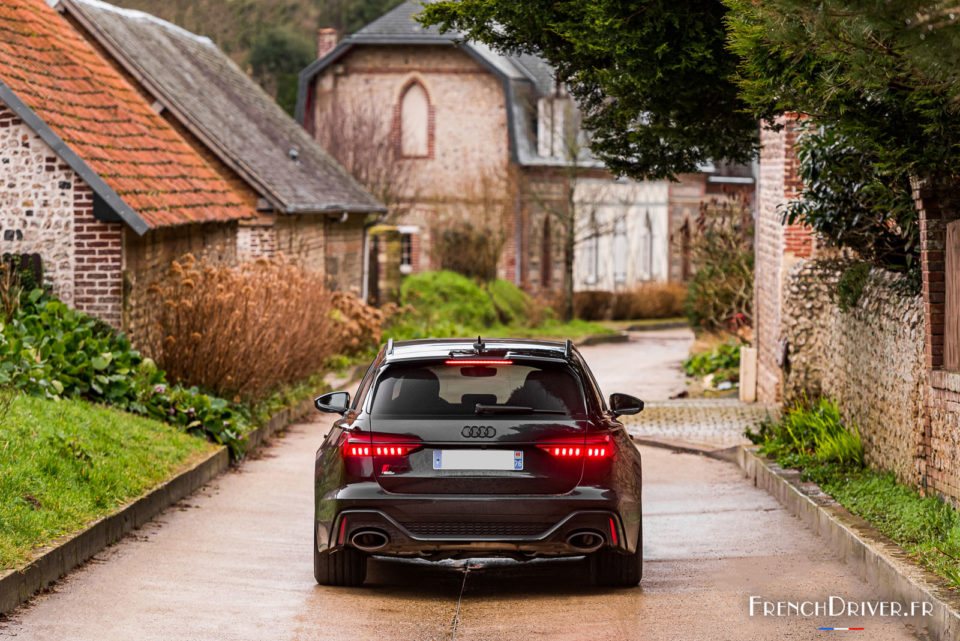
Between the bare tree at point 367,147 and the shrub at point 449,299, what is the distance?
196 inches

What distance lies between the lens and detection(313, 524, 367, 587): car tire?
820cm

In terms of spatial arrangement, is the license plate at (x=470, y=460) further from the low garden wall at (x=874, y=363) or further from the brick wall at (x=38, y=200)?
the brick wall at (x=38, y=200)

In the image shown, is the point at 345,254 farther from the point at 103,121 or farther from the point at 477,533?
the point at 477,533

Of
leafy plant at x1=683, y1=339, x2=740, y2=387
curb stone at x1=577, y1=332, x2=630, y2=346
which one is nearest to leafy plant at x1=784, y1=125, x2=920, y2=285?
leafy plant at x1=683, y1=339, x2=740, y2=387

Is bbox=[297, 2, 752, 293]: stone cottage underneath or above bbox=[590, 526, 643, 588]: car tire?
above

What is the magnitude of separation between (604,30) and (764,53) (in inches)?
96.1

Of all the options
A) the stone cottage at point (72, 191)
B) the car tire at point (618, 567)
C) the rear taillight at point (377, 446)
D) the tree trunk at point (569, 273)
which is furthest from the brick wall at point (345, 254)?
the rear taillight at point (377, 446)

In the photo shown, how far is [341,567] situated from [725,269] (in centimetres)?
1833

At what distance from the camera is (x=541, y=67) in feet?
148

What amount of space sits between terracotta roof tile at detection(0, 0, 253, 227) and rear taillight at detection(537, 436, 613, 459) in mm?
8488

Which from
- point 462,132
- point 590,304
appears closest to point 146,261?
point 462,132

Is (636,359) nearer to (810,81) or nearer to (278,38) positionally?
(810,81)

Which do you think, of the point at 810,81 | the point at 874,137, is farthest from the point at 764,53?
the point at 874,137

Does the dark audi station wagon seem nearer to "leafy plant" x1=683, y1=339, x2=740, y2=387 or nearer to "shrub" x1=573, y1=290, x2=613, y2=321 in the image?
"leafy plant" x1=683, y1=339, x2=740, y2=387
